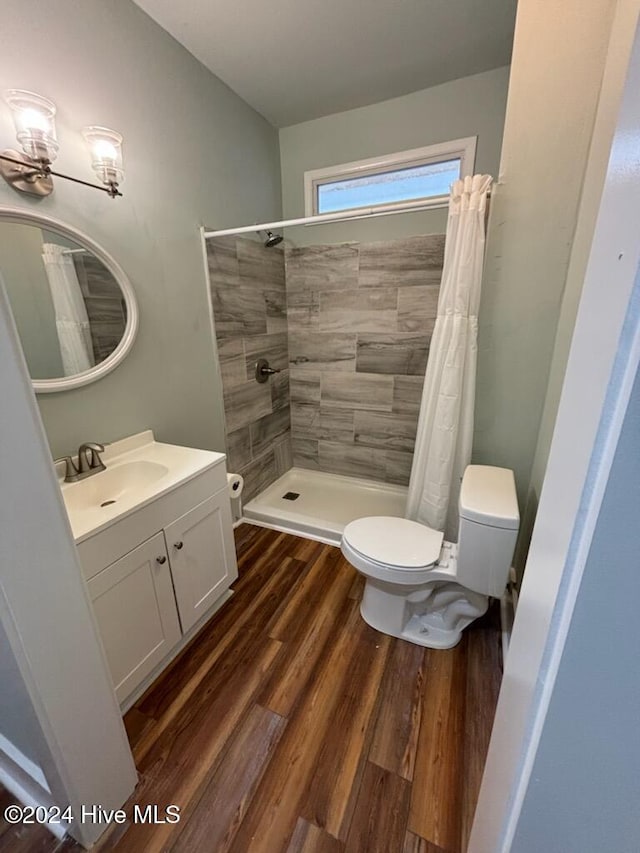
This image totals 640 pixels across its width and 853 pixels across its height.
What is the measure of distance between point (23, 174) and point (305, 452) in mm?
2354

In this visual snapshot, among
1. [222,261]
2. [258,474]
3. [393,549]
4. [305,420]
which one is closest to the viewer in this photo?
[393,549]

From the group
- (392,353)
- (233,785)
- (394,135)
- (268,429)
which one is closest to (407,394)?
(392,353)

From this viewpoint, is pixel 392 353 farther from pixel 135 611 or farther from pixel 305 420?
pixel 135 611

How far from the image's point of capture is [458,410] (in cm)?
170

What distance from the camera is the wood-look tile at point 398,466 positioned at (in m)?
2.72

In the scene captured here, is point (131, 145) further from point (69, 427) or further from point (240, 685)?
point (240, 685)

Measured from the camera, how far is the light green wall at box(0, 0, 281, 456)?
1283 millimetres

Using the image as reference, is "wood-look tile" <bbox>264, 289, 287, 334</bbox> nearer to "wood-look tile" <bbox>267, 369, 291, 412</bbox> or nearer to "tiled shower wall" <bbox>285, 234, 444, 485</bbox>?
"tiled shower wall" <bbox>285, 234, 444, 485</bbox>

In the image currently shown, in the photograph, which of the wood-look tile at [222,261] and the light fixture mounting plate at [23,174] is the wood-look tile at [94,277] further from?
the wood-look tile at [222,261]

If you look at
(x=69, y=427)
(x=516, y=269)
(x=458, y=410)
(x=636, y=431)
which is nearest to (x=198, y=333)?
(x=69, y=427)

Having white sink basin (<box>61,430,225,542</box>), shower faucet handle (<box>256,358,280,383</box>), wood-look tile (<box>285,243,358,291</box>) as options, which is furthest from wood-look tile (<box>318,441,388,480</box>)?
white sink basin (<box>61,430,225,542</box>)

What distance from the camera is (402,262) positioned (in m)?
2.36

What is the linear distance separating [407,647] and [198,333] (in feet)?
6.25

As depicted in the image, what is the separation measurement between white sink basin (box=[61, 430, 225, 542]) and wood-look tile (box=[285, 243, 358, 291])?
63.7 inches
